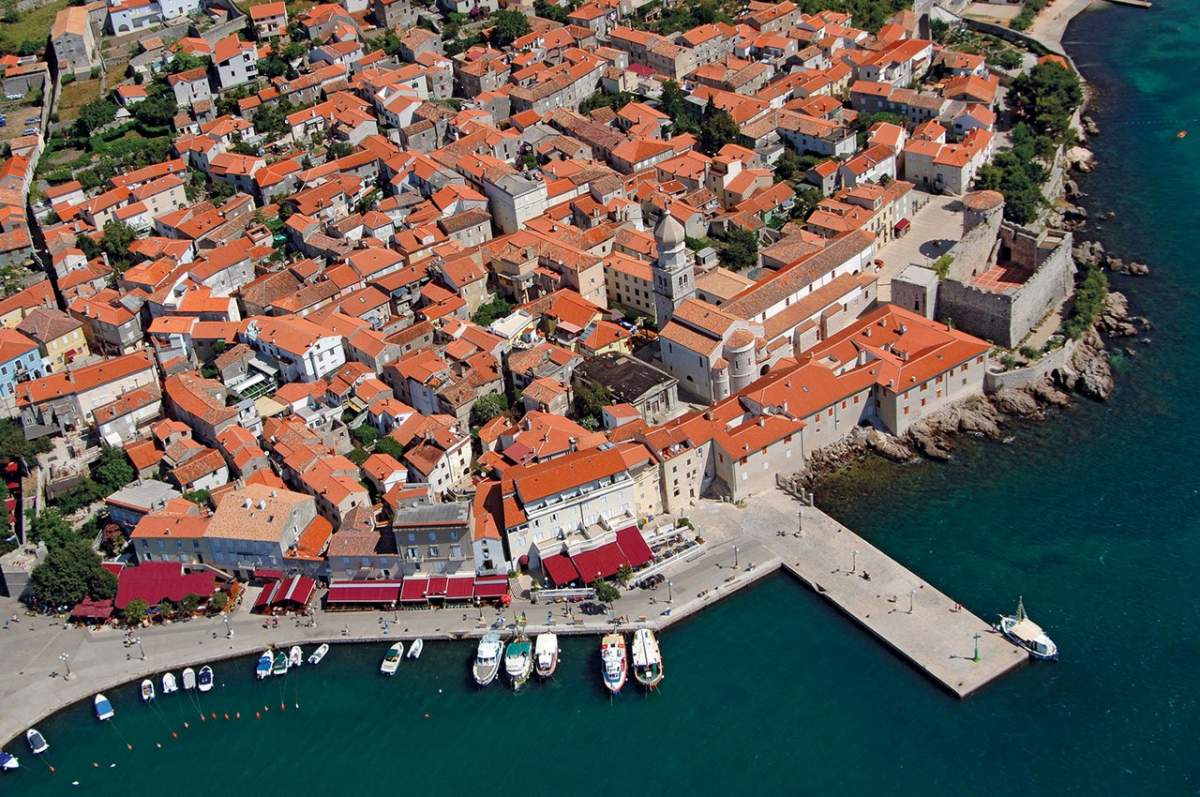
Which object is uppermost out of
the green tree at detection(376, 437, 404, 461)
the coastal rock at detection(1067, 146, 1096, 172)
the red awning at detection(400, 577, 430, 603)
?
the green tree at detection(376, 437, 404, 461)

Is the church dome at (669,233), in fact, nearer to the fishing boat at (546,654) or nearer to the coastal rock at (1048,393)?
the coastal rock at (1048,393)

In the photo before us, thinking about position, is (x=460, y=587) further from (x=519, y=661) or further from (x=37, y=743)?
(x=37, y=743)

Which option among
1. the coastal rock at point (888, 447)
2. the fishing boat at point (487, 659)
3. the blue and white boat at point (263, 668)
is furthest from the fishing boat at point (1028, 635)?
the blue and white boat at point (263, 668)

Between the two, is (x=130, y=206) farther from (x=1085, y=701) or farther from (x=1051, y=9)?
(x=1051, y=9)

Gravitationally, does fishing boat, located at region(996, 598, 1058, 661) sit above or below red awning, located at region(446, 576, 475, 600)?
below

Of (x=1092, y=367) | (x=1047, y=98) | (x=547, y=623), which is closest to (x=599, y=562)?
(x=547, y=623)

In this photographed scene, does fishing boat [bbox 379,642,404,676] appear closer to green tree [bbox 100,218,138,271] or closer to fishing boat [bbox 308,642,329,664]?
fishing boat [bbox 308,642,329,664]

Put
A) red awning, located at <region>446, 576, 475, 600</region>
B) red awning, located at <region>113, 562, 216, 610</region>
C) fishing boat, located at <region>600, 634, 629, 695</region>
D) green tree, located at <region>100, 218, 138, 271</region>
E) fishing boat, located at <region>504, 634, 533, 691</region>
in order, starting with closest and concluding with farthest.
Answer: fishing boat, located at <region>600, 634, 629, 695</region>
fishing boat, located at <region>504, 634, 533, 691</region>
red awning, located at <region>446, 576, 475, 600</region>
red awning, located at <region>113, 562, 216, 610</region>
green tree, located at <region>100, 218, 138, 271</region>

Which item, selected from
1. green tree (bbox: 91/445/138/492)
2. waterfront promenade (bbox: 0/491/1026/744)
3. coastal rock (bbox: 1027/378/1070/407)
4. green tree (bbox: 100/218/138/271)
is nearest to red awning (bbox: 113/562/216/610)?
waterfront promenade (bbox: 0/491/1026/744)
